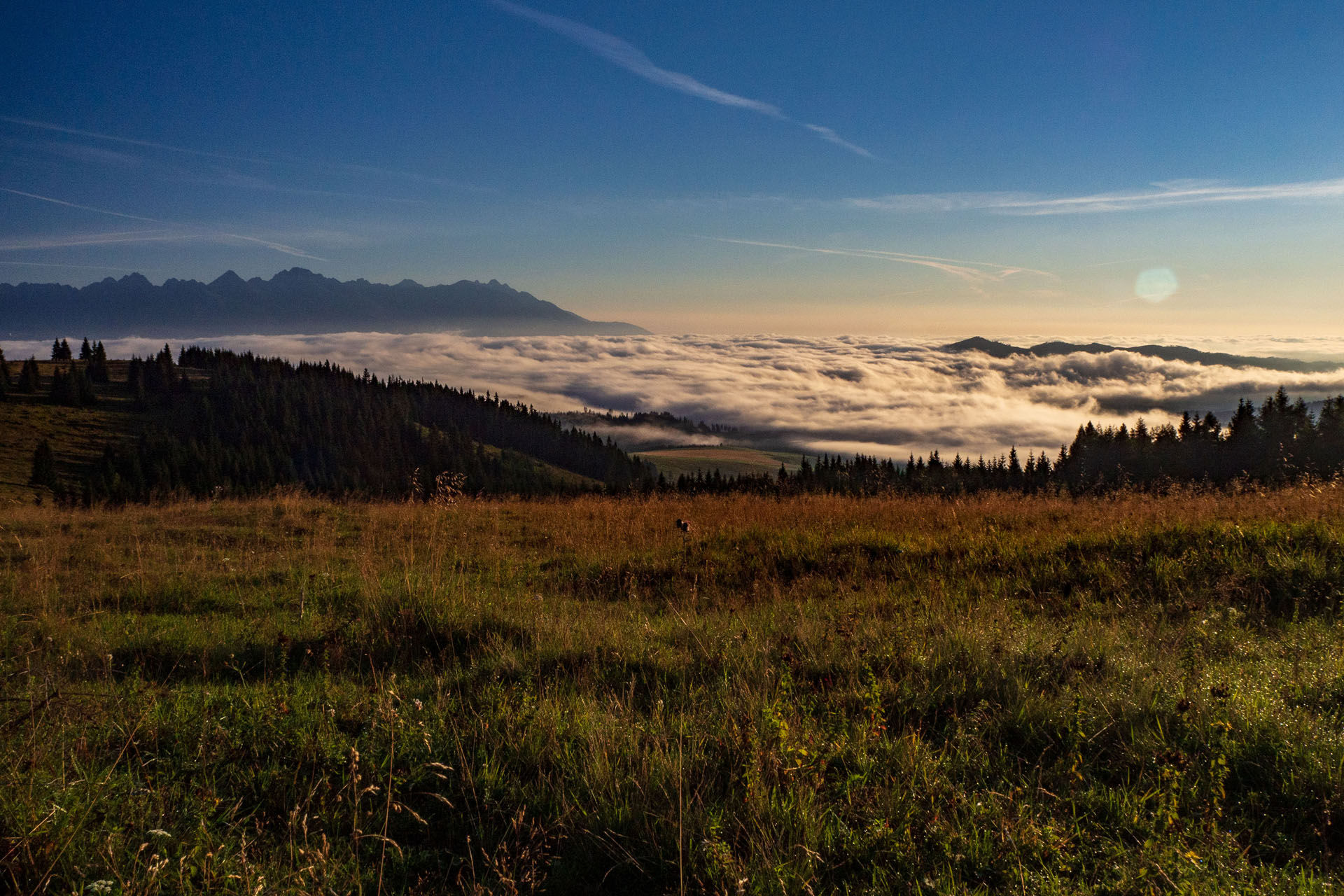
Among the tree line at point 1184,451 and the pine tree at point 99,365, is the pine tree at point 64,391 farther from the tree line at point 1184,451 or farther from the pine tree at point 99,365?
the tree line at point 1184,451

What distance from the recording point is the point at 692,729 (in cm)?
397

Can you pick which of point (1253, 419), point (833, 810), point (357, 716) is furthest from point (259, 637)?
point (1253, 419)

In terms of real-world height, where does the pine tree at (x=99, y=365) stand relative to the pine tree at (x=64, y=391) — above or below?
above

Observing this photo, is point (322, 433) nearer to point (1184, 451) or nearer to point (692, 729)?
point (1184, 451)

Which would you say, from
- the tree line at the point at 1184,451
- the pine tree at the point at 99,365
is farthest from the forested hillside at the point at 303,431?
the tree line at the point at 1184,451

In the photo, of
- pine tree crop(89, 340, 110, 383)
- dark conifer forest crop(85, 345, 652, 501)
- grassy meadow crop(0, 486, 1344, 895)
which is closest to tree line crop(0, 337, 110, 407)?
pine tree crop(89, 340, 110, 383)

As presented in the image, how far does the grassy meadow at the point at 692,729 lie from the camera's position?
2.88m

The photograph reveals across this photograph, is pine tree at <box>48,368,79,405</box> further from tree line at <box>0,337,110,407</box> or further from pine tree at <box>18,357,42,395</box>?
pine tree at <box>18,357,42,395</box>

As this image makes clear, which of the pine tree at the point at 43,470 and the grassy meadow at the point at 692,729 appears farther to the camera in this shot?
the pine tree at the point at 43,470

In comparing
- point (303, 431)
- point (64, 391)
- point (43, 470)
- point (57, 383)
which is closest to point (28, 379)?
point (57, 383)

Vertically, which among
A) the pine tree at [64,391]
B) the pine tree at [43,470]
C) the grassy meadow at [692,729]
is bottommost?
the pine tree at [43,470]

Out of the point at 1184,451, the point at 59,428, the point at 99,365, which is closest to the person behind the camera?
the point at 1184,451

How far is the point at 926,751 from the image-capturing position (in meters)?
3.66

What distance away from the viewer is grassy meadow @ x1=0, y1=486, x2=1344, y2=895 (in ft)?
9.46
